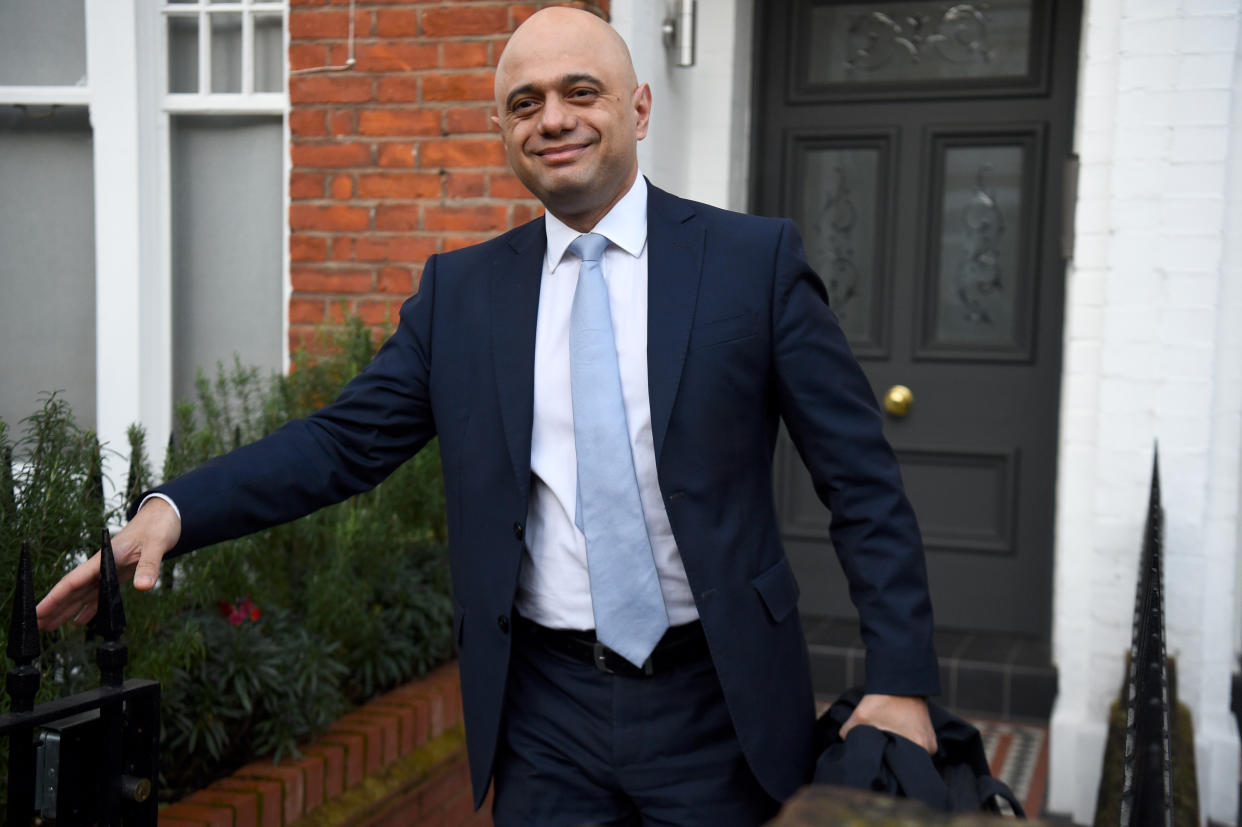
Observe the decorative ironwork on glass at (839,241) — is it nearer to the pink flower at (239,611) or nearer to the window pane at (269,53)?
the window pane at (269,53)

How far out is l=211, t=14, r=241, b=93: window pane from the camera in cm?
467

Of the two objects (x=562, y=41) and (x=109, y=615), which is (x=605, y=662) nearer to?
(x=109, y=615)

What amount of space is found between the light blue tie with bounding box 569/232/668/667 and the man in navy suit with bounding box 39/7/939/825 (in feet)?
0.07

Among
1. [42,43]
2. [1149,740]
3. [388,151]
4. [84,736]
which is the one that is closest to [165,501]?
[84,736]

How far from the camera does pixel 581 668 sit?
2068 mm

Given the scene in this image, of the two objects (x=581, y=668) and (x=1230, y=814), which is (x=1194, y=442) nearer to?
(x=1230, y=814)

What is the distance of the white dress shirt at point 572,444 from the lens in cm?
203

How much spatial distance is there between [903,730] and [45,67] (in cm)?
437

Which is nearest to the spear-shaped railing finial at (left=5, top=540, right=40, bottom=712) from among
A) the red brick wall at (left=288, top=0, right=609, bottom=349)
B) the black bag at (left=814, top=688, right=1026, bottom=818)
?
the black bag at (left=814, top=688, right=1026, bottom=818)

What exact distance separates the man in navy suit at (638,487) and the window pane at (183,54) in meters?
3.09

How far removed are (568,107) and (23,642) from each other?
1144 mm

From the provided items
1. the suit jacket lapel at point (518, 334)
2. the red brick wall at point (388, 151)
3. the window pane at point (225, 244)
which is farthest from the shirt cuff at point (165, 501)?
the window pane at point (225, 244)

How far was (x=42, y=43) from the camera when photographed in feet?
15.7

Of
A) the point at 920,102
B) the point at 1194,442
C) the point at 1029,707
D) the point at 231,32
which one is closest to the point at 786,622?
the point at 1194,442
